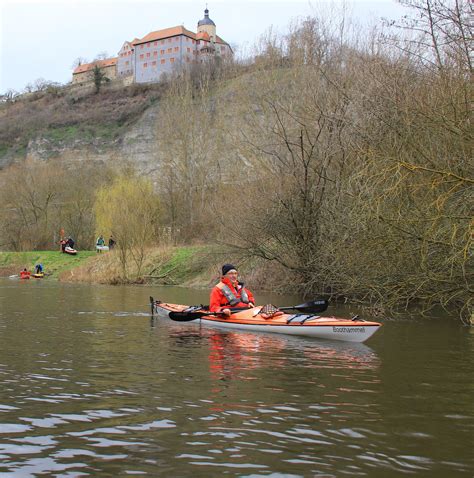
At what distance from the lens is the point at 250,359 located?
8.76 metres

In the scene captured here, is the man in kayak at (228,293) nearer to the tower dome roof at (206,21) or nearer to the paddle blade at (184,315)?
the paddle blade at (184,315)

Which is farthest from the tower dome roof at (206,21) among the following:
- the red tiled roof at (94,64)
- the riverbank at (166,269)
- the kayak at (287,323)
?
the kayak at (287,323)

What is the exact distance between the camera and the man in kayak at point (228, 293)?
40.1 ft

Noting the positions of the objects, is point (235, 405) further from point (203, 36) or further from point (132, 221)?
point (203, 36)

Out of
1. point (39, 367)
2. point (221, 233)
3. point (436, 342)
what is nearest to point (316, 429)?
point (39, 367)

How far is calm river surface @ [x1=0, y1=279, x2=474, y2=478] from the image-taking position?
14.5ft

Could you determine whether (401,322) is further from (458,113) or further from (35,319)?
(35,319)

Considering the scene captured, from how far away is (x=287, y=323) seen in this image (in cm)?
1082

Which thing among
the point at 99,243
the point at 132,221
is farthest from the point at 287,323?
the point at 99,243

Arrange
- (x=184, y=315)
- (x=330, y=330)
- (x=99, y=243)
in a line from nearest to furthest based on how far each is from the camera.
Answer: (x=330, y=330) → (x=184, y=315) → (x=99, y=243)

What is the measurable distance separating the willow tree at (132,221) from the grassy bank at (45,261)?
2.69 meters

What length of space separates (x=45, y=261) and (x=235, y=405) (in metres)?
31.6

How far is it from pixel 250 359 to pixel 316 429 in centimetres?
358

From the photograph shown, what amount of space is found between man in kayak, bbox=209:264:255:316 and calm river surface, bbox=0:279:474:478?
4.39 feet
